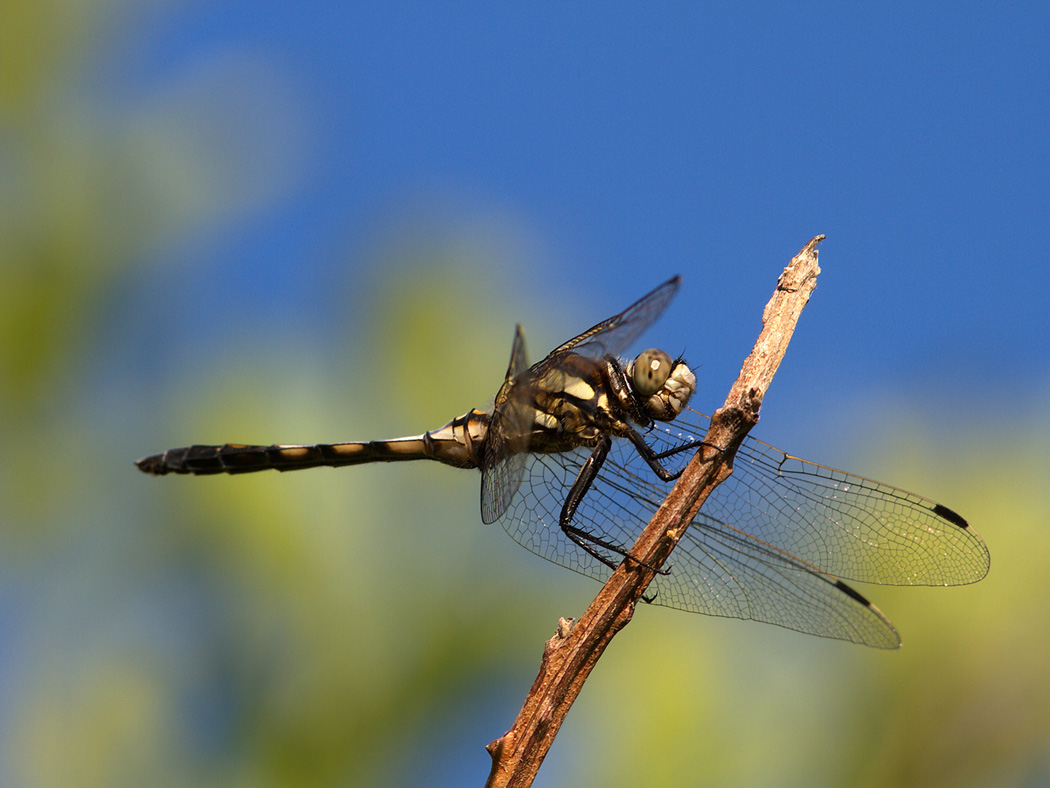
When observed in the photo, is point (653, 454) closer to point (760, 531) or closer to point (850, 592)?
point (760, 531)

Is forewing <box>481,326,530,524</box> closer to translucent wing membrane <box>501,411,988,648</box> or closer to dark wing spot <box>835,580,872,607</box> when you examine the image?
translucent wing membrane <box>501,411,988,648</box>


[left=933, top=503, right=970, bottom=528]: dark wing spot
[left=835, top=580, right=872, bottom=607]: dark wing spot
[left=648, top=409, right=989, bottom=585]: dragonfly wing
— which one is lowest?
[left=835, top=580, right=872, bottom=607]: dark wing spot

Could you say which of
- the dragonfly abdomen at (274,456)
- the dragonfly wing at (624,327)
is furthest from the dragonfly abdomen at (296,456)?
the dragonfly wing at (624,327)

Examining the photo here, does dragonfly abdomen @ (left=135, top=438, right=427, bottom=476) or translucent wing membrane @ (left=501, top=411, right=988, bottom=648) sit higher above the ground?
translucent wing membrane @ (left=501, top=411, right=988, bottom=648)

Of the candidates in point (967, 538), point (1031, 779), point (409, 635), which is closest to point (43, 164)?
point (409, 635)

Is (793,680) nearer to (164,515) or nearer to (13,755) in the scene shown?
(164,515)

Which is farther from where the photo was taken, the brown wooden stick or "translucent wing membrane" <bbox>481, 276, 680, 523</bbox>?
"translucent wing membrane" <bbox>481, 276, 680, 523</bbox>

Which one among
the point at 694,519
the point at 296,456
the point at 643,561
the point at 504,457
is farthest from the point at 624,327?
the point at 296,456

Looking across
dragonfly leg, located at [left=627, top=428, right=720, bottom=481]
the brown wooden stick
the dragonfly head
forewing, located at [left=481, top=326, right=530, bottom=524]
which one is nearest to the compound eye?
the dragonfly head
